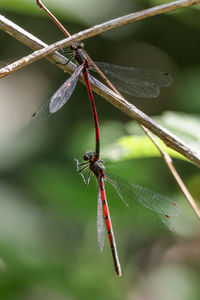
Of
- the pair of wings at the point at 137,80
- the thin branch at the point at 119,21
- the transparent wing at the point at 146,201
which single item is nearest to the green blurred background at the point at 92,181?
the transparent wing at the point at 146,201

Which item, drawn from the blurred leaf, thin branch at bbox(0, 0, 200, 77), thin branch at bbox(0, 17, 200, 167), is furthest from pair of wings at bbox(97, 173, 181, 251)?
thin branch at bbox(0, 0, 200, 77)

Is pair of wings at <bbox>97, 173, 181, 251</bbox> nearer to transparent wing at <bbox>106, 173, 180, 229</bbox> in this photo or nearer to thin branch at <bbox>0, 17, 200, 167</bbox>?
transparent wing at <bbox>106, 173, 180, 229</bbox>

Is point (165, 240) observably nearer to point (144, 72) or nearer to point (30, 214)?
point (30, 214)

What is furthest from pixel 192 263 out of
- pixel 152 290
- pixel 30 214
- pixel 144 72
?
pixel 144 72

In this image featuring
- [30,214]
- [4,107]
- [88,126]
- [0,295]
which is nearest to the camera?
[0,295]

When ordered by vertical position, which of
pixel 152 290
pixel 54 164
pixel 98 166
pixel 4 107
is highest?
pixel 4 107

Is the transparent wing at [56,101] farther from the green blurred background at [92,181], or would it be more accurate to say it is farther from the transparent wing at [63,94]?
the green blurred background at [92,181]
